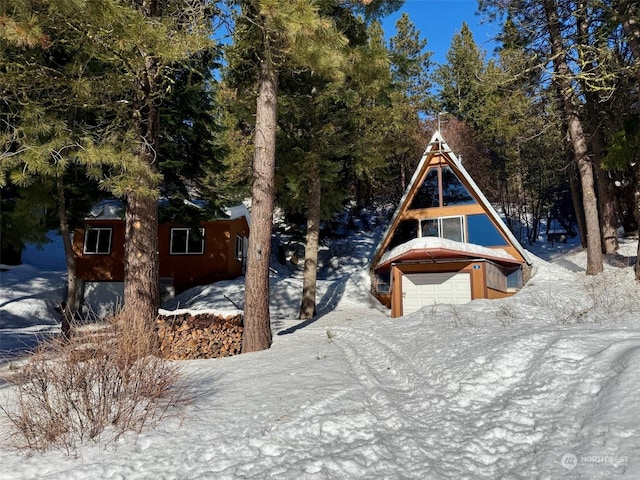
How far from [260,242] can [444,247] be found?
705 cm

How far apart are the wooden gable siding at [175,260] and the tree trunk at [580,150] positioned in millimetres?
14411

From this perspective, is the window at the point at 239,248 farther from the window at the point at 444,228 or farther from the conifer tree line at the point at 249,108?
the window at the point at 444,228

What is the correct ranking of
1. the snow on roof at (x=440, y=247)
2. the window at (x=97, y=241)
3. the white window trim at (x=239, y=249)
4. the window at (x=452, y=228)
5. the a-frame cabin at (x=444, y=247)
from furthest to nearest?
the white window trim at (x=239, y=249)
the window at (x=97, y=241)
the window at (x=452, y=228)
the a-frame cabin at (x=444, y=247)
the snow on roof at (x=440, y=247)

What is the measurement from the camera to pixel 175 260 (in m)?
19.2

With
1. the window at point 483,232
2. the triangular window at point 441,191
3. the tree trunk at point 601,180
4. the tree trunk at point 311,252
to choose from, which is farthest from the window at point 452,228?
the tree trunk at point 601,180

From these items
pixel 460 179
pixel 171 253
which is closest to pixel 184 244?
pixel 171 253

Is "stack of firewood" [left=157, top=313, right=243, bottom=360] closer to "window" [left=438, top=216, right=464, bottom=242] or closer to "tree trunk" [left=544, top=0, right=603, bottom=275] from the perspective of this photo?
"window" [left=438, top=216, right=464, bottom=242]

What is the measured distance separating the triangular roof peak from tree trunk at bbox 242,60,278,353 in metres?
8.51

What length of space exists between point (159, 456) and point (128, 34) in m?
5.81

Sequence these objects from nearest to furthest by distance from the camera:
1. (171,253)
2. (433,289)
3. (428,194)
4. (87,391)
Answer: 1. (87,391)
2. (433,289)
3. (428,194)
4. (171,253)

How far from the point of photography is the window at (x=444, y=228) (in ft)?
48.8

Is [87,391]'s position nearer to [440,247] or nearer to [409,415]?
[409,415]

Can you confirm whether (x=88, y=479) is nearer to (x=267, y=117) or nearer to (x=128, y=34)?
(x=128, y=34)

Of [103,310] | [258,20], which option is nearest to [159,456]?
[258,20]
